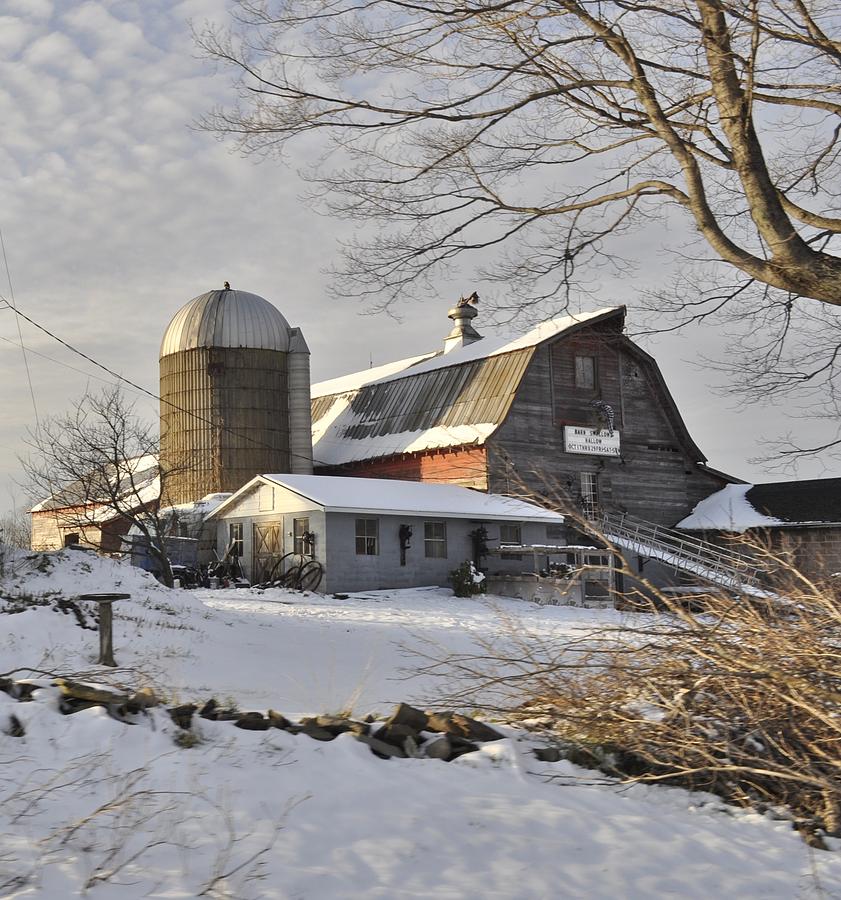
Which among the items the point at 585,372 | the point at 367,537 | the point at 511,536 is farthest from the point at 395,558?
the point at 585,372

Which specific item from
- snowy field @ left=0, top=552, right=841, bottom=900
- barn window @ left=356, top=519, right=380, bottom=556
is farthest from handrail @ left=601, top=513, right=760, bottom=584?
snowy field @ left=0, top=552, right=841, bottom=900

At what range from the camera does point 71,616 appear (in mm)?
12523

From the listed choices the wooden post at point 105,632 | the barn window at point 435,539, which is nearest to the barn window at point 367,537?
the barn window at point 435,539

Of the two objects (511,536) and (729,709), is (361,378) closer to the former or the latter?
(511,536)

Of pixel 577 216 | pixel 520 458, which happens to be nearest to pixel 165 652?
pixel 577 216

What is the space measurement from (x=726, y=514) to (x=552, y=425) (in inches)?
256

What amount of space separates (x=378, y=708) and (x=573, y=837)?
4121 millimetres

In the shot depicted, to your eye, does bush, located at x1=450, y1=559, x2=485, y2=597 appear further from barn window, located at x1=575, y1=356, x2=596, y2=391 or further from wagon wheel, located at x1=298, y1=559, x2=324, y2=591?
barn window, located at x1=575, y1=356, x2=596, y2=391

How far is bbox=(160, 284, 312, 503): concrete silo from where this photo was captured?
33188mm

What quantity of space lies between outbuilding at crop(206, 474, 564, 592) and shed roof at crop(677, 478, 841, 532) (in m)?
6.29

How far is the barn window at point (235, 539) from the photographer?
28.1m

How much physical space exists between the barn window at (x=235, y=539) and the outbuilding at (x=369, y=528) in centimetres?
3

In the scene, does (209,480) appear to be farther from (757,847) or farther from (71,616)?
(757,847)

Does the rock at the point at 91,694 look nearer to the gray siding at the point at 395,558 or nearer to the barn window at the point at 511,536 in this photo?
the gray siding at the point at 395,558
